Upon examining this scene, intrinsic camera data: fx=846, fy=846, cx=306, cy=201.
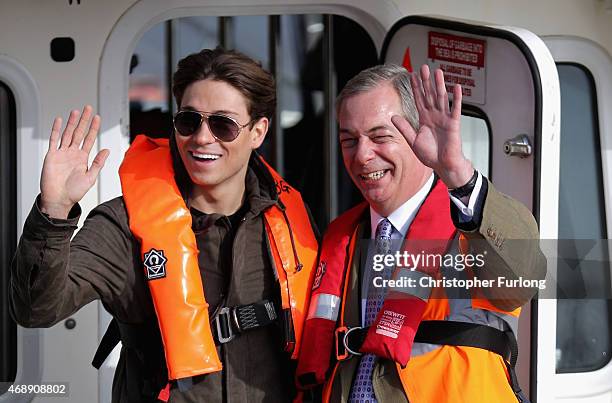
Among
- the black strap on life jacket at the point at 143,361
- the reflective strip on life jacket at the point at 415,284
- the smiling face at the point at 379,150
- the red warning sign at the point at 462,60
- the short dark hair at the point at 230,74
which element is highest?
the red warning sign at the point at 462,60

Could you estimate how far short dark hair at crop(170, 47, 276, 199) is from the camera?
237cm

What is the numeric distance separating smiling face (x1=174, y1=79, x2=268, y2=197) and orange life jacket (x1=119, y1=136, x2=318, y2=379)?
12 centimetres

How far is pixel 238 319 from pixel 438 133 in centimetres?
76

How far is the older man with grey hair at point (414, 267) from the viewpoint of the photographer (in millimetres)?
2012

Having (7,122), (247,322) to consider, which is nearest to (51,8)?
(7,122)

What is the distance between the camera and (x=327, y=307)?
7.98 ft

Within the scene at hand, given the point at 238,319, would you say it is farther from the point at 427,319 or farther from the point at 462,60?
the point at 462,60

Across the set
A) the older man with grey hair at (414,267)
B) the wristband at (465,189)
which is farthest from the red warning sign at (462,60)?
the wristband at (465,189)

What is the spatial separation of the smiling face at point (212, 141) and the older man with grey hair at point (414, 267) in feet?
0.97

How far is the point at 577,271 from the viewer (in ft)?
11.8

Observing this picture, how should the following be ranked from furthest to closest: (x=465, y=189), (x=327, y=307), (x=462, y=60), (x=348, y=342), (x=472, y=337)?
(x=462, y=60)
(x=327, y=307)
(x=348, y=342)
(x=472, y=337)
(x=465, y=189)

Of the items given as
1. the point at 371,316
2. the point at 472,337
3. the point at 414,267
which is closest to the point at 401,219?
the point at 414,267

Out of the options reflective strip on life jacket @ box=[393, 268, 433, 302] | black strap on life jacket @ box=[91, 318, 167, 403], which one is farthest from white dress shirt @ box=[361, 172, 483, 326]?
black strap on life jacket @ box=[91, 318, 167, 403]

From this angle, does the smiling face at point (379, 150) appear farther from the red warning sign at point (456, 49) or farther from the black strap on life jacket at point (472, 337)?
the red warning sign at point (456, 49)
